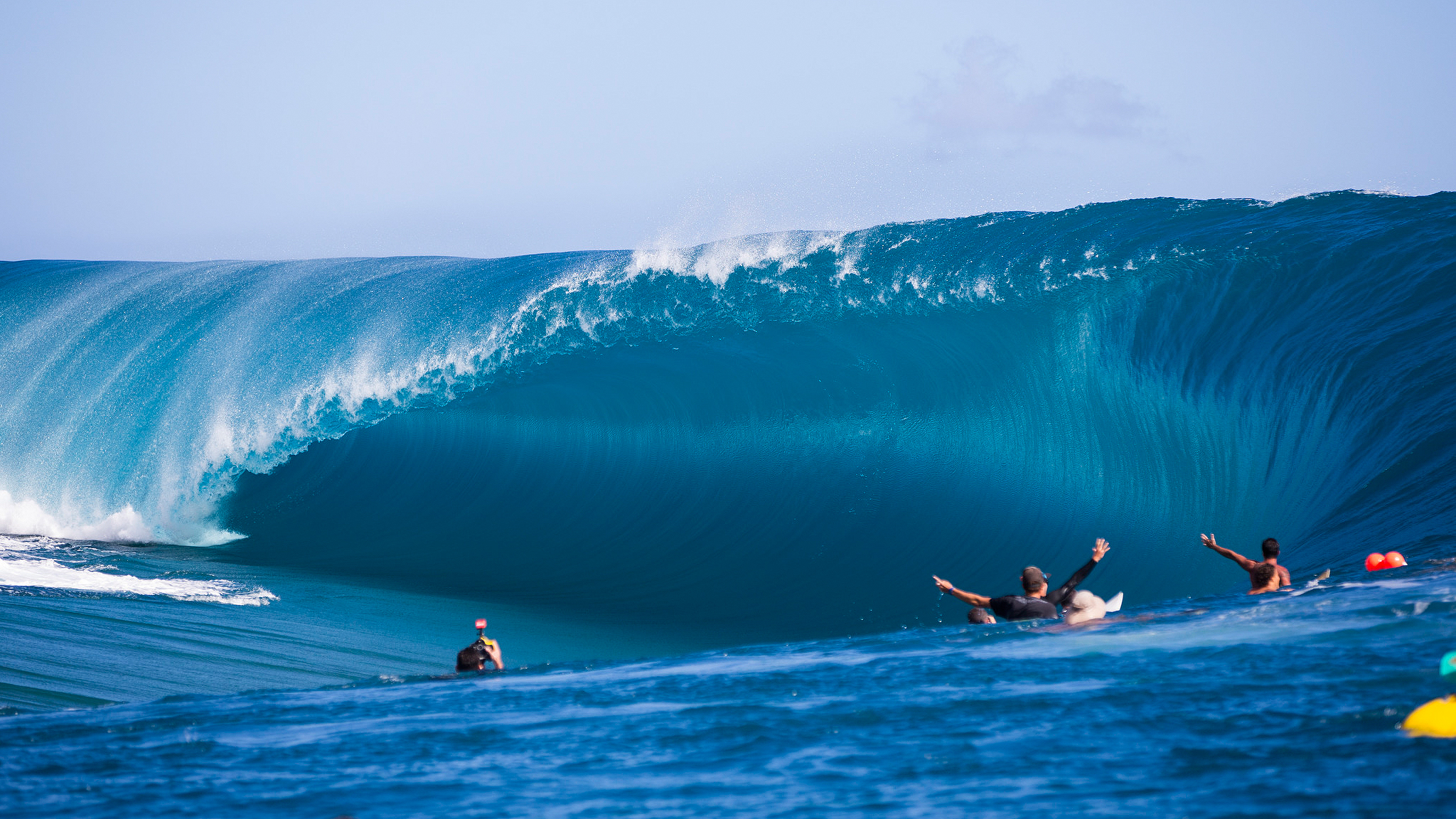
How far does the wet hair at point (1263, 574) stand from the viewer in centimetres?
631

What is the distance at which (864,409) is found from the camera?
11562 millimetres

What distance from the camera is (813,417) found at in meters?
11.7

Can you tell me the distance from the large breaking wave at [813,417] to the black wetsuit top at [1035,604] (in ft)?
7.30

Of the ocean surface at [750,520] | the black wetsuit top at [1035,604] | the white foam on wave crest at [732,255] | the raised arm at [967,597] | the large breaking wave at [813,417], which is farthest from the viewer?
the white foam on wave crest at [732,255]

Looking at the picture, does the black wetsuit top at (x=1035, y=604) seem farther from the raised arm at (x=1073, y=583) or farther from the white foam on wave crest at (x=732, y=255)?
the white foam on wave crest at (x=732, y=255)

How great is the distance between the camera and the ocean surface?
3.65 meters

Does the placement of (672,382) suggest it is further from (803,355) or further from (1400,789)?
(1400,789)

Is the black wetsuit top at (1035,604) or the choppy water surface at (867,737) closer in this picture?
the choppy water surface at (867,737)

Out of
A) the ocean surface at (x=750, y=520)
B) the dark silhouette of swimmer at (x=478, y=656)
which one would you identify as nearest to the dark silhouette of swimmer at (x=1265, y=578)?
the ocean surface at (x=750, y=520)

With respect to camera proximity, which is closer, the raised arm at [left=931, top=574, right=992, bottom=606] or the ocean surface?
the ocean surface

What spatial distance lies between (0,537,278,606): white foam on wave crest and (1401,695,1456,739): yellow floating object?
809 cm

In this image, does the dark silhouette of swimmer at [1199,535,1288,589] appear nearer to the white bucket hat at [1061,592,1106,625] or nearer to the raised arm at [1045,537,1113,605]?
the raised arm at [1045,537,1113,605]

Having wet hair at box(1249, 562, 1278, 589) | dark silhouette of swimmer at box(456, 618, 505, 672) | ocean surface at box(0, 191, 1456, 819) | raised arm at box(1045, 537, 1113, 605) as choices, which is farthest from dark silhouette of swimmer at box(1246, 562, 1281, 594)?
dark silhouette of swimmer at box(456, 618, 505, 672)

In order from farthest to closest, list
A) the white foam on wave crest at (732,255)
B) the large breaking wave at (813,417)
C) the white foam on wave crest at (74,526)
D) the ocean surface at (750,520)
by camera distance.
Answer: the white foam on wave crest at (732,255) → the white foam on wave crest at (74,526) → the large breaking wave at (813,417) → the ocean surface at (750,520)
